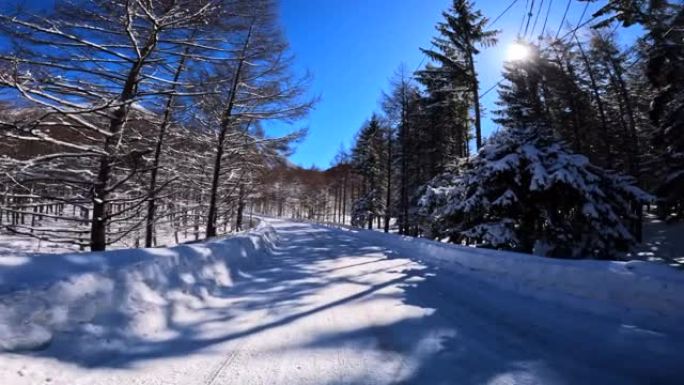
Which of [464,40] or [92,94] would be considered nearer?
[92,94]

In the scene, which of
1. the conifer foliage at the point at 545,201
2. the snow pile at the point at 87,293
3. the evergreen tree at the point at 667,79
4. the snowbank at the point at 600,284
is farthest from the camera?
the evergreen tree at the point at 667,79

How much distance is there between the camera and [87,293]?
3.09 m

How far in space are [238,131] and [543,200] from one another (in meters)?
10.3

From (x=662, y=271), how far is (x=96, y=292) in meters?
6.65

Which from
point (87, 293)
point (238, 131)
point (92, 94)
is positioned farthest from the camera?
point (238, 131)

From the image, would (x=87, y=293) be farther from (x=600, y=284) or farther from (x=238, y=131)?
(x=238, y=131)

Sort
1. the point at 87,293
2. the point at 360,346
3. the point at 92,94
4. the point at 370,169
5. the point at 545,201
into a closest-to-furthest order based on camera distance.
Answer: the point at 87,293 < the point at 360,346 < the point at 92,94 < the point at 545,201 < the point at 370,169

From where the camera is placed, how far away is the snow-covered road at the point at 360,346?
265 centimetres

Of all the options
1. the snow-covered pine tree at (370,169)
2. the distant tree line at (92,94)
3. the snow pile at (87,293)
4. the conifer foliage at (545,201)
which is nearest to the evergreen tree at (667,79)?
the conifer foliage at (545,201)

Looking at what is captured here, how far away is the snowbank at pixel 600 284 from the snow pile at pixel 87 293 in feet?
17.8

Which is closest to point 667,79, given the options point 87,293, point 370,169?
point 87,293

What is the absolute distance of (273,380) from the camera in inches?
103

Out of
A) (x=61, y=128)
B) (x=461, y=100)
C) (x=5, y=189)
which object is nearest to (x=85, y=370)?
(x=5, y=189)

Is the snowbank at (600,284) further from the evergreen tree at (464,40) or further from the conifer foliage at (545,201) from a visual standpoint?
the evergreen tree at (464,40)
